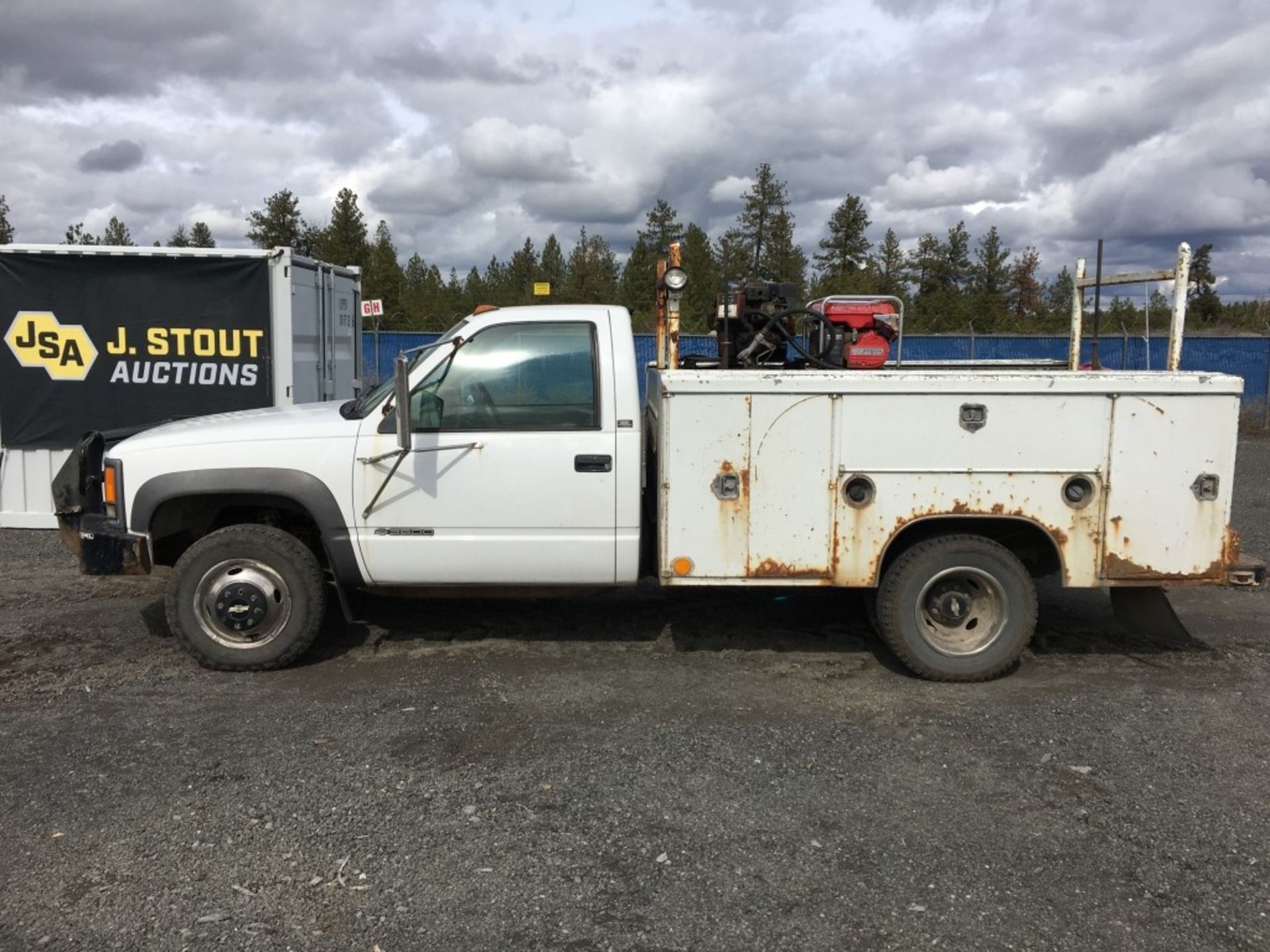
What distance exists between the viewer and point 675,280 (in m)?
5.28

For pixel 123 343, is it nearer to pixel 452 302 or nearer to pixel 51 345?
pixel 51 345

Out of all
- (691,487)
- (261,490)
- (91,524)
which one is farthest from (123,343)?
(691,487)

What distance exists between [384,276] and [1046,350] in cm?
2730

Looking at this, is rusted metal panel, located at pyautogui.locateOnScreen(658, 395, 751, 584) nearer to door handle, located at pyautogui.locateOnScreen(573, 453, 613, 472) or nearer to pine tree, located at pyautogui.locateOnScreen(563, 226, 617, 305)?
door handle, located at pyautogui.locateOnScreen(573, 453, 613, 472)

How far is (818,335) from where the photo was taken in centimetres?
636

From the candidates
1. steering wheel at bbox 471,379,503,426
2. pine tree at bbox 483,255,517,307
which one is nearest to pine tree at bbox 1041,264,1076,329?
pine tree at bbox 483,255,517,307

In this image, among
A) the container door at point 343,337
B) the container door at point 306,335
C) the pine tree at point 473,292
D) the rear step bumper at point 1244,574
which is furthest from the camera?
the pine tree at point 473,292

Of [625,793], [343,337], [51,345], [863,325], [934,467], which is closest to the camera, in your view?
[625,793]

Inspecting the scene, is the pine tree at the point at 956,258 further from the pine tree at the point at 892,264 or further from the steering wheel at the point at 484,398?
the steering wheel at the point at 484,398

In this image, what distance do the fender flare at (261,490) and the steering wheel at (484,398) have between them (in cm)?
92

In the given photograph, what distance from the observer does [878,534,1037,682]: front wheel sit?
5246mm

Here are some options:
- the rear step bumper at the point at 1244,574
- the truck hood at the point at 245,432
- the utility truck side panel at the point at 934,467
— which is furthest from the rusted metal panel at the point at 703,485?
the rear step bumper at the point at 1244,574

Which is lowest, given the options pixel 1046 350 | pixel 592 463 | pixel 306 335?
pixel 592 463

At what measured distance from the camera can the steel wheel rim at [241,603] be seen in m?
5.30
